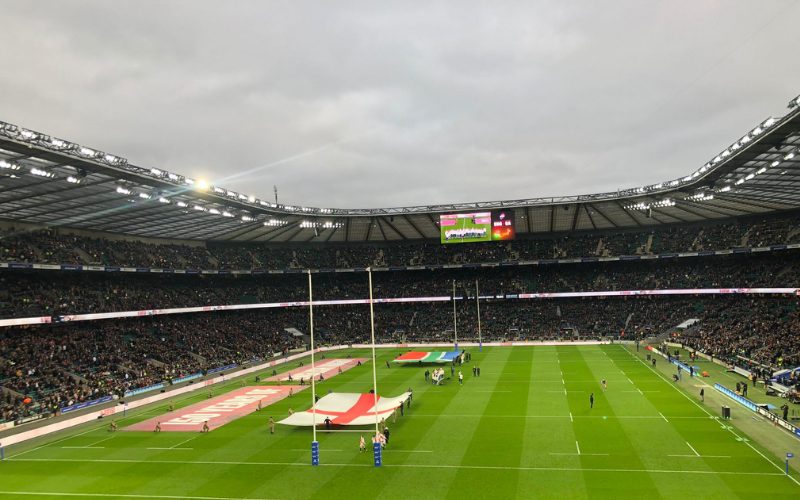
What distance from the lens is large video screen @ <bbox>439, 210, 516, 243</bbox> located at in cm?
7256

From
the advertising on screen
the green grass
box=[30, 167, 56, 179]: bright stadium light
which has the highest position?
box=[30, 167, 56, 179]: bright stadium light

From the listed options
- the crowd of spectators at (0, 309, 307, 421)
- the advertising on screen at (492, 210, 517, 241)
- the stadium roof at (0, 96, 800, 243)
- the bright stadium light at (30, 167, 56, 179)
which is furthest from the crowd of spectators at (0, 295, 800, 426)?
the bright stadium light at (30, 167, 56, 179)

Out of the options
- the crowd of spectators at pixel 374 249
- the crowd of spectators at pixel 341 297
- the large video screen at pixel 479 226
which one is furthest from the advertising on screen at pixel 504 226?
the crowd of spectators at pixel 374 249

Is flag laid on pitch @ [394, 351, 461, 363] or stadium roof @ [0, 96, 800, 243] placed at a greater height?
stadium roof @ [0, 96, 800, 243]

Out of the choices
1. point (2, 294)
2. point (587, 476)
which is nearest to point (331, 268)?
point (2, 294)

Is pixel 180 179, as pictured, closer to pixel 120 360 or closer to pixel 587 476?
pixel 120 360

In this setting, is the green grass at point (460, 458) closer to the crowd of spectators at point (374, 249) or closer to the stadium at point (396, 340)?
the stadium at point (396, 340)

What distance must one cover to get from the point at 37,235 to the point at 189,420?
35.3 meters

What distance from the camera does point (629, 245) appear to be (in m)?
82.8

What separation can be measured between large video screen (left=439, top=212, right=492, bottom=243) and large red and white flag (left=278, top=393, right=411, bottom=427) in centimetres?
3952

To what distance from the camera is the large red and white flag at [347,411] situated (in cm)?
3238

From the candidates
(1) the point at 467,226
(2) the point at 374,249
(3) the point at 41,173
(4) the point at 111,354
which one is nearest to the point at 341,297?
(2) the point at 374,249

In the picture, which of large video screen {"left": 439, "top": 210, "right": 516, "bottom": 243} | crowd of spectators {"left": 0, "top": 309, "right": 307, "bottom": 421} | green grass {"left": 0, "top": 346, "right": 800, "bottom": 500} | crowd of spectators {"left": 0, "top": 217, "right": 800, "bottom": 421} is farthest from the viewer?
large video screen {"left": 439, "top": 210, "right": 516, "bottom": 243}

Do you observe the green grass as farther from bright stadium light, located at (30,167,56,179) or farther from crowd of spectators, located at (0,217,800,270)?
crowd of spectators, located at (0,217,800,270)
